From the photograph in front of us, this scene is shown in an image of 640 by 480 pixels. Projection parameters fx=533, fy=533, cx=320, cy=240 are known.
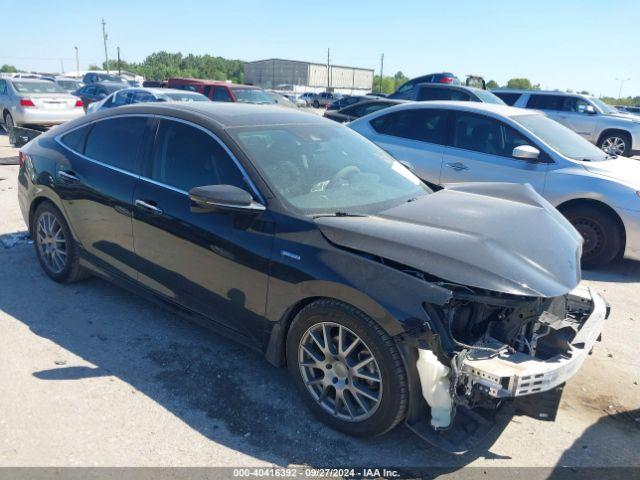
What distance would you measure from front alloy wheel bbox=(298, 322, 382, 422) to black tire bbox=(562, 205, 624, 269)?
404cm

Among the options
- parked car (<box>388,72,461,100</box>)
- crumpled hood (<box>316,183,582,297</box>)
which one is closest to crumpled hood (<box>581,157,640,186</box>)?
crumpled hood (<box>316,183,582,297</box>)

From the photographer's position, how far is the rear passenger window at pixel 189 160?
346 centimetres

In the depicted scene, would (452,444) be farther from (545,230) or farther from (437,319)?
(545,230)

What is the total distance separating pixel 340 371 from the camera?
9.65ft

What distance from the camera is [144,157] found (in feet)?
12.8

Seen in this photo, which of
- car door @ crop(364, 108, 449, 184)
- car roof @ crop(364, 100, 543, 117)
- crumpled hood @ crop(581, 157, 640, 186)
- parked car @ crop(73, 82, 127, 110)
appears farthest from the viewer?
parked car @ crop(73, 82, 127, 110)

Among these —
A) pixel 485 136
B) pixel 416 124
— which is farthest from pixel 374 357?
pixel 416 124

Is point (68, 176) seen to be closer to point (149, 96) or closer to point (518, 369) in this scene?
point (518, 369)

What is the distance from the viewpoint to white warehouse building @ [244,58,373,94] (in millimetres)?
84125

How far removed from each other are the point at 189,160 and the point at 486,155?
13.6ft

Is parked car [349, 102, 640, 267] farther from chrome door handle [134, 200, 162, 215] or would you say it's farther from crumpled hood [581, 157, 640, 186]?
chrome door handle [134, 200, 162, 215]

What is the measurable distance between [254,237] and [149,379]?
121cm

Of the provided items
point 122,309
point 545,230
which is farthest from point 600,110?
point 122,309

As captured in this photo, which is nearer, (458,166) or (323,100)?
(458,166)
